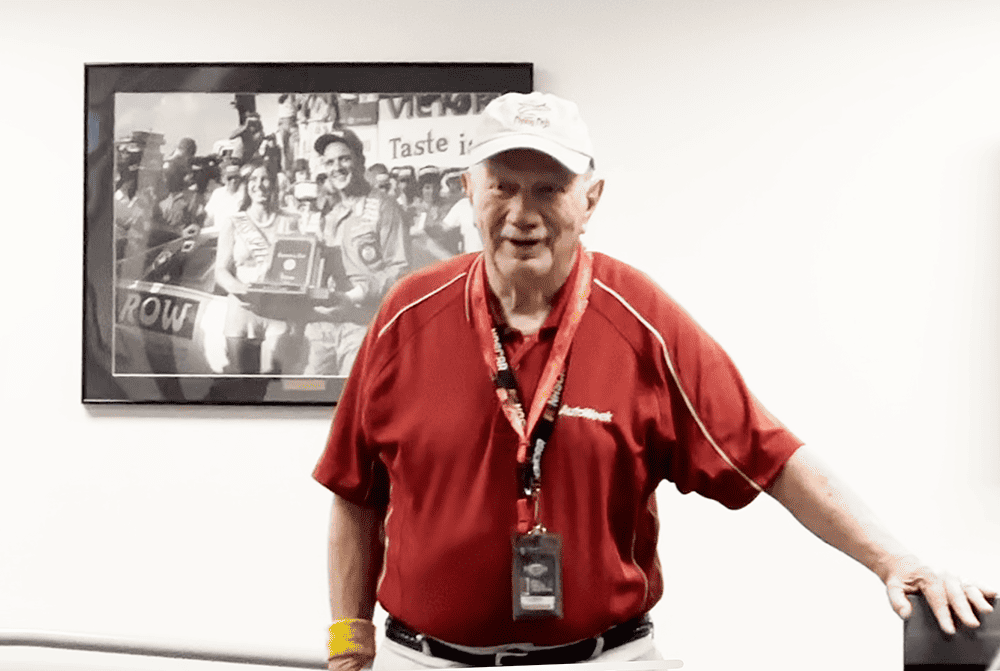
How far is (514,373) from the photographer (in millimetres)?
1735

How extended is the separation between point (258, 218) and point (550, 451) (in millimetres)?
1381

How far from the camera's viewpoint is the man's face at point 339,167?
2676 millimetres

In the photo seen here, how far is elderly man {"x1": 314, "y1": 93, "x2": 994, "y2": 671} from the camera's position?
1634 millimetres

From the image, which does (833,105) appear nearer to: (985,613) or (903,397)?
(903,397)

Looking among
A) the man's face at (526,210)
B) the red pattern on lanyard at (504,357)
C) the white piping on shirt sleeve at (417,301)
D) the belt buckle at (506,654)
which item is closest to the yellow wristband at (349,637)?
the belt buckle at (506,654)

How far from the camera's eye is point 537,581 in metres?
1.60

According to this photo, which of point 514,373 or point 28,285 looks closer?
point 514,373

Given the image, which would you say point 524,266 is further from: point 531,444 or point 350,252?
point 350,252

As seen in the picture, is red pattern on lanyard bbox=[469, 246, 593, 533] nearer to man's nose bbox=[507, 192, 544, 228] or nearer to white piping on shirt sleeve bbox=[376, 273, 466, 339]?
white piping on shirt sleeve bbox=[376, 273, 466, 339]

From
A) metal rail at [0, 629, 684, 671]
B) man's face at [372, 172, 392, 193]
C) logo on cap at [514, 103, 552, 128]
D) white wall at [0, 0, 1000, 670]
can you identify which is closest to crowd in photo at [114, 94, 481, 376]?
man's face at [372, 172, 392, 193]

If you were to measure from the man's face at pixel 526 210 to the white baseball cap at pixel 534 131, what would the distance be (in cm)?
3

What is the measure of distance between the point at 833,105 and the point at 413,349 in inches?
61.5

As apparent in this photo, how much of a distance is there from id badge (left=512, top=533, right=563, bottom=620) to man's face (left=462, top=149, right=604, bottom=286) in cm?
48

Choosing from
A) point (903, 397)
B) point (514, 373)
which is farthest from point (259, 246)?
point (903, 397)
